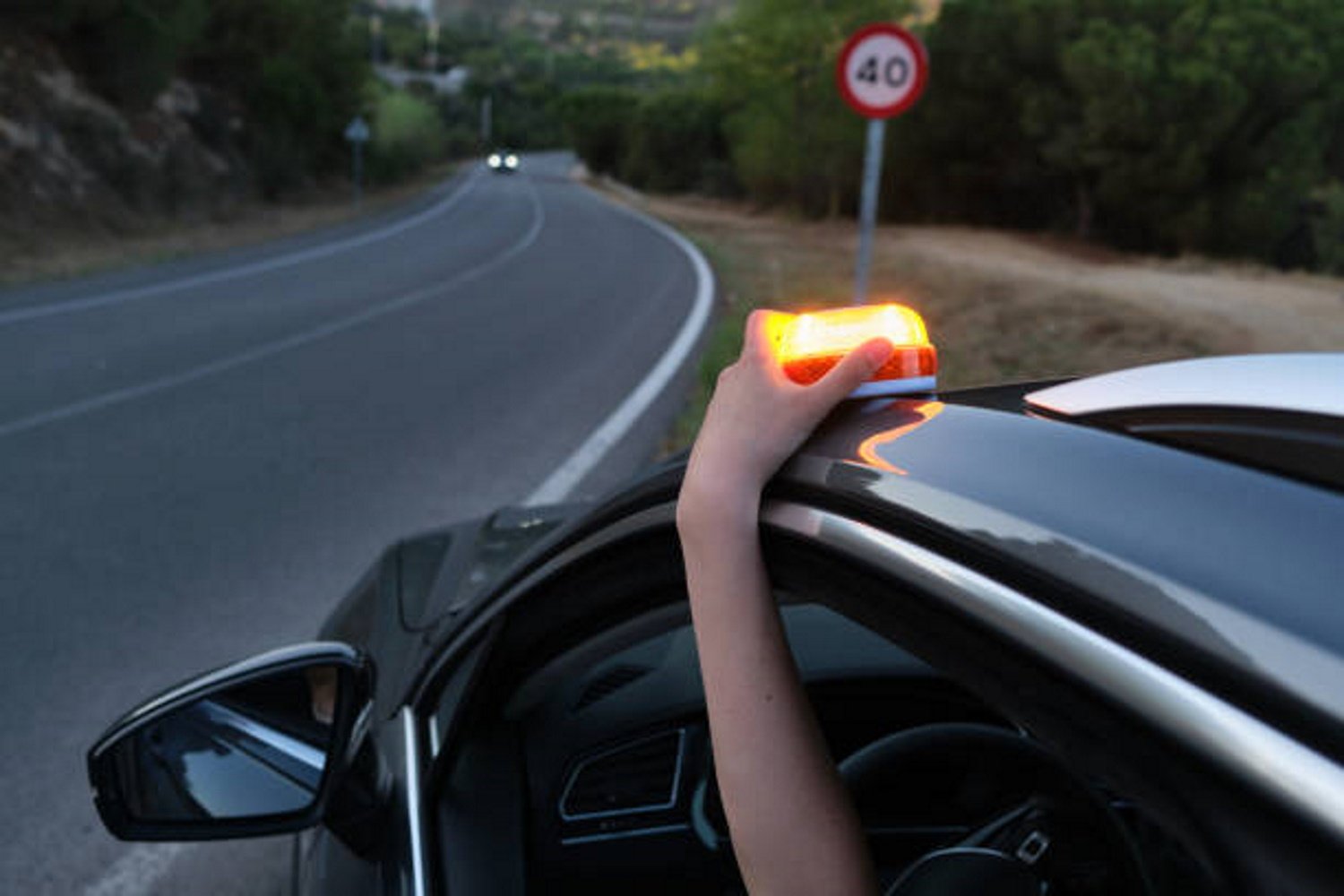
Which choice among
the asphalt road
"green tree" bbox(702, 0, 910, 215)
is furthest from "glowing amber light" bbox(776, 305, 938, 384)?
"green tree" bbox(702, 0, 910, 215)

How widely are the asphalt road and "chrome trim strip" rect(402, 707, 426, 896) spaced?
1305 millimetres

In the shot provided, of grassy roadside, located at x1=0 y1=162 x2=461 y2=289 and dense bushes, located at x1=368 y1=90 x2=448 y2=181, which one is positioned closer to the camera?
grassy roadside, located at x1=0 y1=162 x2=461 y2=289

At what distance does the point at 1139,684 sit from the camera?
632mm

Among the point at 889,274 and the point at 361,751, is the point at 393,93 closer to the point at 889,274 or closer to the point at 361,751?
the point at 889,274

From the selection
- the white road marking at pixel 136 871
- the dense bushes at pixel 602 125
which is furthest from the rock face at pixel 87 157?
the dense bushes at pixel 602 125

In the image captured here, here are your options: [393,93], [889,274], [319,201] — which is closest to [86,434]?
[889,274]

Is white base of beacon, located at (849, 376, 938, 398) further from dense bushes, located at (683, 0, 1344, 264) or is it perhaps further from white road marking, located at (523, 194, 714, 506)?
dense bushes, located at (683, 0, 1344, 264)

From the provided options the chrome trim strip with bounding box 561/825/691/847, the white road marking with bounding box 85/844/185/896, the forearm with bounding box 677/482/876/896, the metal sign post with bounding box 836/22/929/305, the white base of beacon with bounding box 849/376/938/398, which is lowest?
the white road marking with bounding box 85/844/185/896

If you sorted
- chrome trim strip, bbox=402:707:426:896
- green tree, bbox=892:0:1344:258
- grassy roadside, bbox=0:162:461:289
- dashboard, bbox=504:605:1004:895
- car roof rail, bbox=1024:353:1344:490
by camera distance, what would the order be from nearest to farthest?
car roof rail, bbox=1024:353:1344:490 < chrome trim strip, bbox=402:707:426:896 < dashboard, bbox=504:605:1004:895 < grassy roadside, bbox=0:162:461:289 < green tree, bbox=892:0:1344:258

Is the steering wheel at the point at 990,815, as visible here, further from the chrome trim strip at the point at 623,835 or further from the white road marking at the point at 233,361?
the white road marking at the point at 233,361

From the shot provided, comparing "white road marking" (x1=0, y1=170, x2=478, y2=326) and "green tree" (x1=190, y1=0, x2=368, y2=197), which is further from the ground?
"green tree" (x1=190, y1=0, x2=368, y2=197)

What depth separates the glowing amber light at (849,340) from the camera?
95 centimetres

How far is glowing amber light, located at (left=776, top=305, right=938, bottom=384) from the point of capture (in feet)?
3.10

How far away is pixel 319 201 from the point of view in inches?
1384
